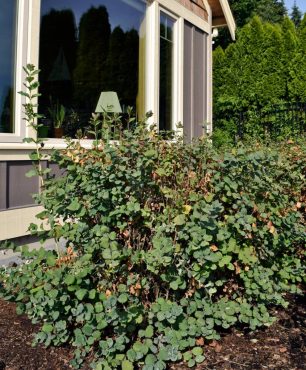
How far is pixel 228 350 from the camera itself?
261cm

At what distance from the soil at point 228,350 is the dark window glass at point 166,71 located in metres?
4.23

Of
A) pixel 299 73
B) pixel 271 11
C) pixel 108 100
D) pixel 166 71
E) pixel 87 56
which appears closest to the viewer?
pixel 87 56

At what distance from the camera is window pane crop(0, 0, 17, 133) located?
4094 mm

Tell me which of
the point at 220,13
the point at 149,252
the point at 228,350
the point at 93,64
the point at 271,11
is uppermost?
the point at 271,11

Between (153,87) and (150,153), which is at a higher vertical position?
(153,87)

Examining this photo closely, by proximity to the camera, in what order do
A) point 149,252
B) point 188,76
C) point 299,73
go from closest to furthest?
point 149,252 < point 188,76 < point 299,73

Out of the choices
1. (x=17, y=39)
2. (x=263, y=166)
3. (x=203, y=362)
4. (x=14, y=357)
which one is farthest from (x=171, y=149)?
(x=17, y=39)

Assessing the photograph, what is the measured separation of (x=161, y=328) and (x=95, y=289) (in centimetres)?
42

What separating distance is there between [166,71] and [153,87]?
621 millimetres

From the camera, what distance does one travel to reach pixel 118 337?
7.57 ft

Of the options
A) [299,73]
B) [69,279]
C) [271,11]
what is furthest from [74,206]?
[271,11]

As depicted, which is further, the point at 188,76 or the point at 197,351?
the point at 188,76

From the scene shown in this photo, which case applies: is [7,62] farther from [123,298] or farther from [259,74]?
[259,74]

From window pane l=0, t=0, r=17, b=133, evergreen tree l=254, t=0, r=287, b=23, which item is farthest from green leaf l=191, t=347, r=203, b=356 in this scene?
evergreen tree l=254, t=0, r=287, b=23
